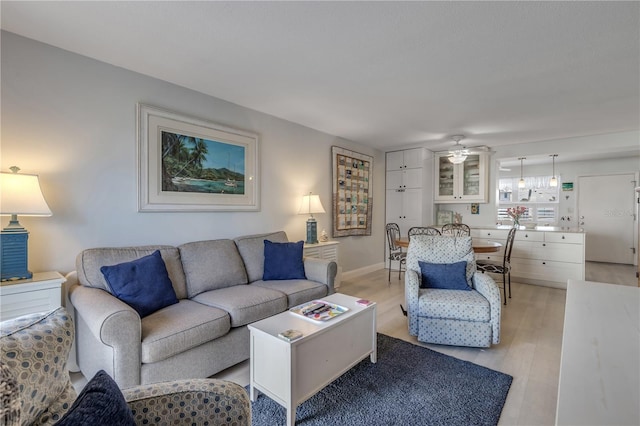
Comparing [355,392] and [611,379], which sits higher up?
[611,379]

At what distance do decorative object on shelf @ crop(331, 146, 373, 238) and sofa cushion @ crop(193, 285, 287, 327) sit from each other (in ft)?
7.57

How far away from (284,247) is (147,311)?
1392 millimetres

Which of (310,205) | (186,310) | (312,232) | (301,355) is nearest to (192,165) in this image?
(186,310)

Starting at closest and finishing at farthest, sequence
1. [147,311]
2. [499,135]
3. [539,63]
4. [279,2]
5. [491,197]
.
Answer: [279,2] < [147,311] < [539,63] < [499,135] < [491,197]

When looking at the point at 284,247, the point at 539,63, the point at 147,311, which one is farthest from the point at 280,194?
the point at 539,63

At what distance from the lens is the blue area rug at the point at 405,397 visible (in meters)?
1.71

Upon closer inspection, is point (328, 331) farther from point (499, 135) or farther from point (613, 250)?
point (613, 250)

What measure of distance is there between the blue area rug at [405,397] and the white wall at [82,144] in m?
1.76

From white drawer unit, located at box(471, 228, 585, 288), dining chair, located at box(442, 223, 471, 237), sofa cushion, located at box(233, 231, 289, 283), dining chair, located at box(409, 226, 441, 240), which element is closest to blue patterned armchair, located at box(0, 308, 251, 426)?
sofa cushion, located at box(233, 231, 289, 283)

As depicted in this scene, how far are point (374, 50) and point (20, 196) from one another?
249 centimetres

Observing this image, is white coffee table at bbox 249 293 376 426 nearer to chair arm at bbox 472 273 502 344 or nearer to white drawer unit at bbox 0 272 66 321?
chair arm at bbox 472 273 502 344

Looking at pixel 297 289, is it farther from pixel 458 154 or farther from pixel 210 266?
pixel 458 154

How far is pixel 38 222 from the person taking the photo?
2.16m

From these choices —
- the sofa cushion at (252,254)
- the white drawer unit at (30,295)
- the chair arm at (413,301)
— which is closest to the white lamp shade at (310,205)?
the sofa cushion at (252,254)
